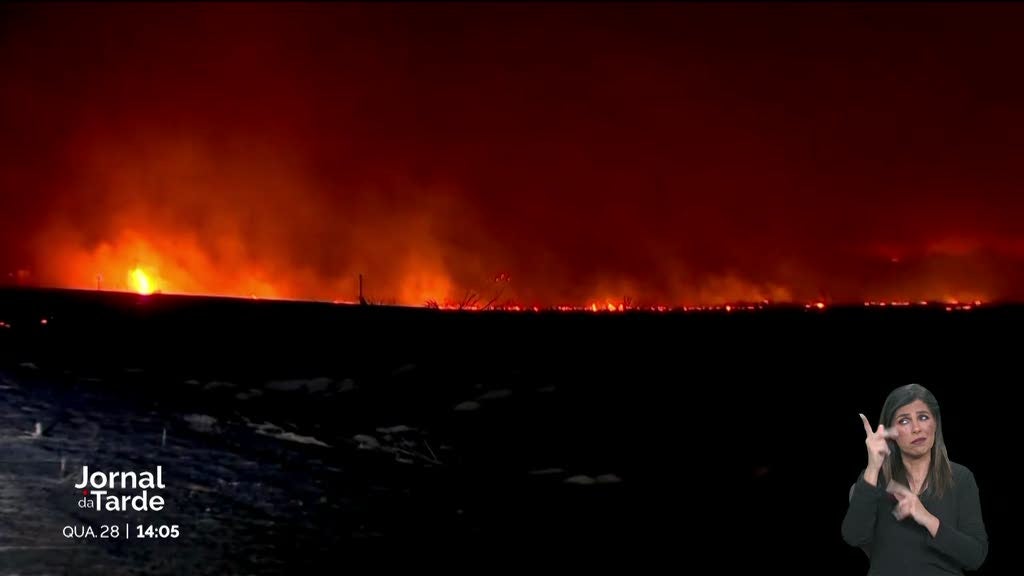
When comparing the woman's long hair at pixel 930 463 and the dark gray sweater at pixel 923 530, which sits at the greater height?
the woman's long hair at pixel 930 463

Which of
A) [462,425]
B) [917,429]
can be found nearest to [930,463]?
[917,429]

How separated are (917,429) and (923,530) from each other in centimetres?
61

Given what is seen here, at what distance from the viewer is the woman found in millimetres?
6129

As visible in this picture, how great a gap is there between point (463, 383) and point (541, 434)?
2096 millimetres

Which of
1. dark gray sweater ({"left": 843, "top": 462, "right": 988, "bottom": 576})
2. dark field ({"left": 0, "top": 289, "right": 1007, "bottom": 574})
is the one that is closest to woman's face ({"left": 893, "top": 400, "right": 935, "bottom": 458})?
dark gray sweater ({"left": 843, "top": 462, "right": 988, "bottom": 576})

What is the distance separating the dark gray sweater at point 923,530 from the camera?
20.3 feet

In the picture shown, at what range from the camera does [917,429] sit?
6.41 meters

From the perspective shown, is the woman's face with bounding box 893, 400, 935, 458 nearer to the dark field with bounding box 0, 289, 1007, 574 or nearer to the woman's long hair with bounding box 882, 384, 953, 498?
the woman's long hair with bounding box 882, 384, 953, 498

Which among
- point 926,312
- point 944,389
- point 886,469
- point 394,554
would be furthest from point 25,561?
point 926,312
